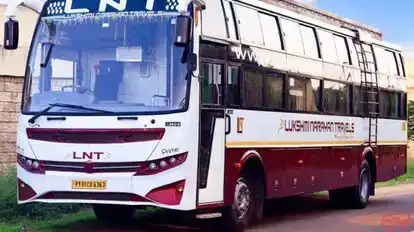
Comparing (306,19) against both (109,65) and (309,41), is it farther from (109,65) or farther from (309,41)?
(109,65)

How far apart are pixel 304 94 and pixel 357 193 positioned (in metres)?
3.89

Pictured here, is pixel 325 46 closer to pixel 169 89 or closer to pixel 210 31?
pixel 210 31

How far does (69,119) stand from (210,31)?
2.31 m

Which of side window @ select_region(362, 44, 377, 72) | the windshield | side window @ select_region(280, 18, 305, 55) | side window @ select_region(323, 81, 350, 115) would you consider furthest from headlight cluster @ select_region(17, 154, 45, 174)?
side window @ select_region(362, 44, 377, 72)

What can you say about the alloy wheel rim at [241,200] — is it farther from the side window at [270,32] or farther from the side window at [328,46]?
the side window at [328,46]

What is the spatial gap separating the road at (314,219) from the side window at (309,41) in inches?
122

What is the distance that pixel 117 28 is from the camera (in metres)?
10.8

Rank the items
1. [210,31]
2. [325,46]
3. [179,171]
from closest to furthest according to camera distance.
Answer: [179,171], [210,31], [325,46]

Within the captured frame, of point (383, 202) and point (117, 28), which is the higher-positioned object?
point (117, 28)

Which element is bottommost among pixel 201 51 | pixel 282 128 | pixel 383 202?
pixel 383 202

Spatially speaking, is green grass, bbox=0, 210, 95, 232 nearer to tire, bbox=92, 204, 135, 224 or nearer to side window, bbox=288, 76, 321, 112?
tire, bbox=92, 204, 135, 224

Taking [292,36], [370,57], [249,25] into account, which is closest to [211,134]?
[249,25]

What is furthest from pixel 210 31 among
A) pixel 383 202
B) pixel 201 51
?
pixel 383 202

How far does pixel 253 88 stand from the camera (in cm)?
1239
